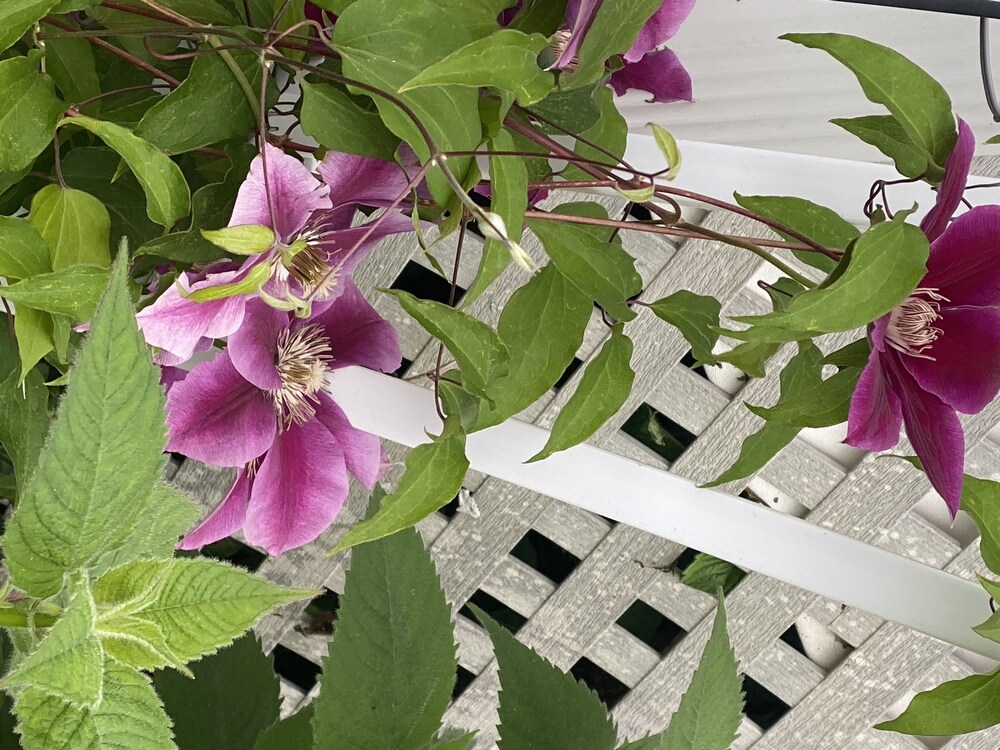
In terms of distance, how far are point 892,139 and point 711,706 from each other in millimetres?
183

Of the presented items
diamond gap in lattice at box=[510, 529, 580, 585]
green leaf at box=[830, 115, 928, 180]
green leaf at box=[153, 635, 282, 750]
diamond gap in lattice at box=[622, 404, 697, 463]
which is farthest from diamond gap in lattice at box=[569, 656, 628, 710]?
green leaf at box=[830, 115, 928, 180]

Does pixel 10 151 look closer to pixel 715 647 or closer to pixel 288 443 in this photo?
pixel 288 443

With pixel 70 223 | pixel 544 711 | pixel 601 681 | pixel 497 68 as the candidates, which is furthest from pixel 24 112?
pixel 601 681

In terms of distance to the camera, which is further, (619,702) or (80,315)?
(619,702)

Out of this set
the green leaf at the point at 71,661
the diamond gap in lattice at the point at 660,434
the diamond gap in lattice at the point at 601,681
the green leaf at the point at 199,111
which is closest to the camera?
the green leaf at the point at 71,661

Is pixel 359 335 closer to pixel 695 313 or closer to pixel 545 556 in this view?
pixel 695 313

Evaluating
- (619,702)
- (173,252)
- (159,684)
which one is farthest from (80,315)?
(619,702)

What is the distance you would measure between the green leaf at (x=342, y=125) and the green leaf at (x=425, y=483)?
0.28ft

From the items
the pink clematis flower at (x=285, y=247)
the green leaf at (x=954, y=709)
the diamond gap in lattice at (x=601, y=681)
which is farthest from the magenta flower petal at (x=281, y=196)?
the diamond gap in lattice at (x=601, y=681)

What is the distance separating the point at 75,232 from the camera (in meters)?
0.25

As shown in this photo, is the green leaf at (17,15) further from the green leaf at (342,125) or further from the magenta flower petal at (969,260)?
the magenta flower petal at (969,260)

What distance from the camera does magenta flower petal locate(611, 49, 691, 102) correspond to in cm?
33

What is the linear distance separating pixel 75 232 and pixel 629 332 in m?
0.52

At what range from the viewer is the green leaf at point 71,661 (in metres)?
0.13
